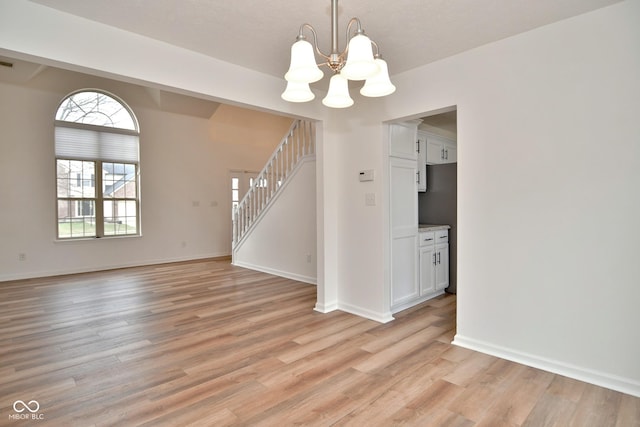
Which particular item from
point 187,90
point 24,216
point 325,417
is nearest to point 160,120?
point 24,216

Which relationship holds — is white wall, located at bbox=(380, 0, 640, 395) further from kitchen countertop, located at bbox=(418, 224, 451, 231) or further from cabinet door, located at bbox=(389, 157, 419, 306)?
kitchen countertop, located at bbox=(418, 224, 451, 231)

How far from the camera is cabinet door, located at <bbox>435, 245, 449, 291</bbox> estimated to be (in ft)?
14.6

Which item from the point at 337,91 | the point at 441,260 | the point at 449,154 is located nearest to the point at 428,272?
the point at 441,260

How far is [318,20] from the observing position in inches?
94.0

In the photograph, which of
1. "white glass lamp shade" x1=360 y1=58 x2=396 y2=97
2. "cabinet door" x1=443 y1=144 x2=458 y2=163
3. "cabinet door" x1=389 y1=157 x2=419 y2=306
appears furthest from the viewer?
"cabinet door" x1=443 y1=144 x2=458 y2=163

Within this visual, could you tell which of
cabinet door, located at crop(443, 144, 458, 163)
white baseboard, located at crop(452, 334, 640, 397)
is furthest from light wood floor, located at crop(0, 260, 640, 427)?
cabinet door, located at crop(443, 144, 458, 163)

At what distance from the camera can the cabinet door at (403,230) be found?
3713 mm

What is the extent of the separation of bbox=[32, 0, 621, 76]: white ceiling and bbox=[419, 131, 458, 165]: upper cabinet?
1819 mm

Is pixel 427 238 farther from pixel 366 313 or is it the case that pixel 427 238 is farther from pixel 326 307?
pixel 326 307

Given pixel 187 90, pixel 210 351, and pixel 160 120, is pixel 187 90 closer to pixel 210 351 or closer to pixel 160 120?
pixel 210 351

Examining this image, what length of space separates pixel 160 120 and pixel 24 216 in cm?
296

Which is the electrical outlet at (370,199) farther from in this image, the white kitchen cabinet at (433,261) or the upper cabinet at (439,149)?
the upper cabinet at (439,149)

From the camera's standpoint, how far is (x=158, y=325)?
3.48 m

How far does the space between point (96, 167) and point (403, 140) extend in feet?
19.4
